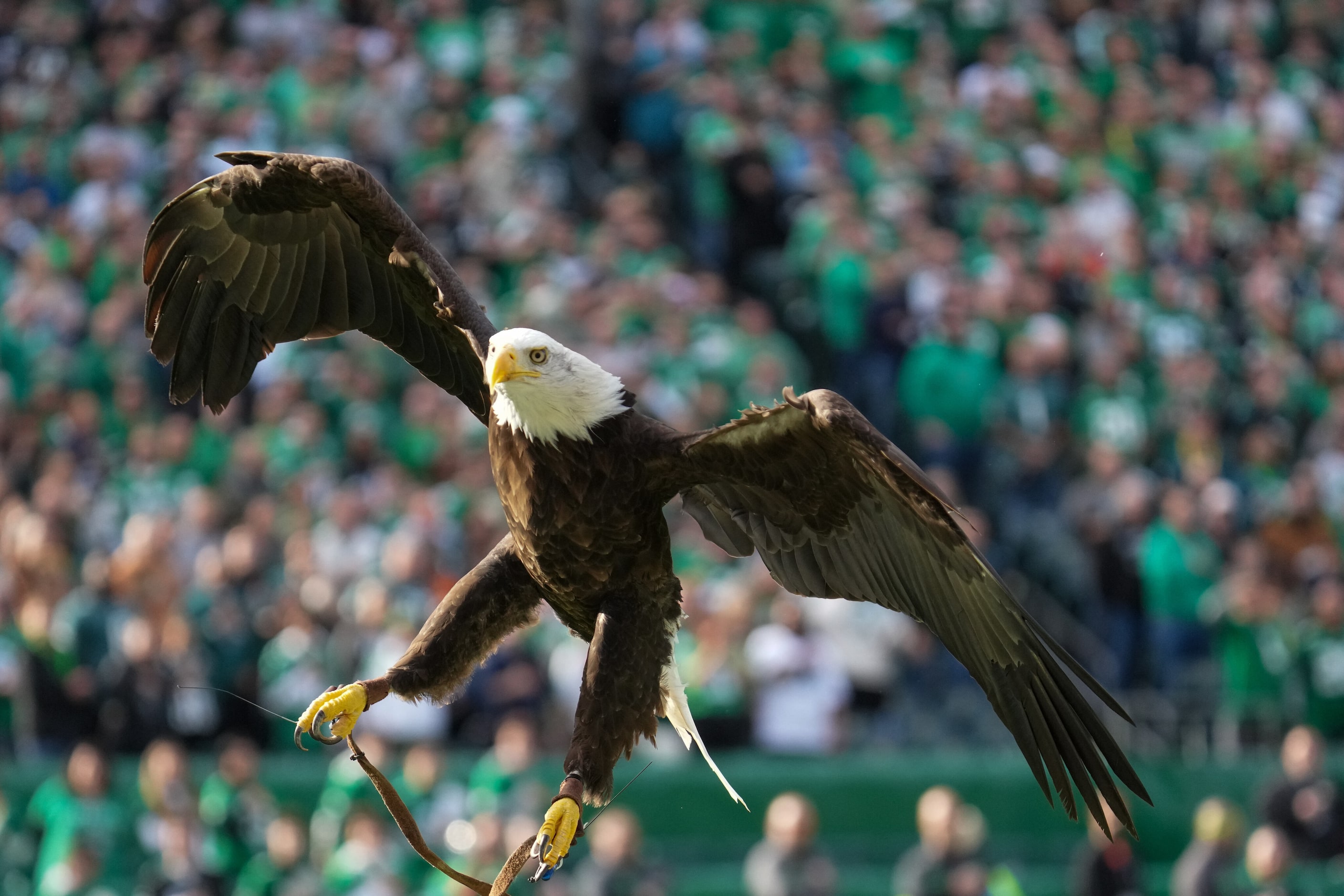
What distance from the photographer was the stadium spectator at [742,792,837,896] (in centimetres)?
984

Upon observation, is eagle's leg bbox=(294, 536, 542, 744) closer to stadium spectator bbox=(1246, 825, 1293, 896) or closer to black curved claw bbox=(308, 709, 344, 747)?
black curved claw bbox=(308, 709, 344, 747)

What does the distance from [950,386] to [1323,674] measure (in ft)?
8.91

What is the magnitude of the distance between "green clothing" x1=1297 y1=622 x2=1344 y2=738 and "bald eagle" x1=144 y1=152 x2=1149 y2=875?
648cm

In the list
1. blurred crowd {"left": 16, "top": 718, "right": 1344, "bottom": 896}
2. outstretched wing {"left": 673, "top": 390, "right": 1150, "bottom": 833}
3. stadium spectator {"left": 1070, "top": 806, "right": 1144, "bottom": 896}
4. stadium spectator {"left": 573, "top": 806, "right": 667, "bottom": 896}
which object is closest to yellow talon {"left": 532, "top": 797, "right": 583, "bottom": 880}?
outstretched wing {"left": 673, "top": 390, "right": 1150, "bottom": 833}

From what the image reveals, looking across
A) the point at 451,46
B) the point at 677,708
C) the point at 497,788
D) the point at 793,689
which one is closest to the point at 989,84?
the point at 451,46

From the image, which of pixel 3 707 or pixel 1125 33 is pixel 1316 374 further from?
pixel 3 707

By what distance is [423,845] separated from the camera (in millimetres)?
5156

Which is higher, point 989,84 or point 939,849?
point 989,84

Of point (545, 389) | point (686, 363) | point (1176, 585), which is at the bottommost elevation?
point (1176, 585)

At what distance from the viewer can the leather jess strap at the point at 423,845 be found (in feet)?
16.7

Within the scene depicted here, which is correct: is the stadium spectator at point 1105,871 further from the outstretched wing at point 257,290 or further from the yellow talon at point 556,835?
the yellow talon at point 556,835

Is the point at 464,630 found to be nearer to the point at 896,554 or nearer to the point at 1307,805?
the point at 896,554

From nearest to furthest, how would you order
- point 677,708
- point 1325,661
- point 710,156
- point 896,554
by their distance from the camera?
point 896,554, point 677,708, point 1325,661, point 710,156

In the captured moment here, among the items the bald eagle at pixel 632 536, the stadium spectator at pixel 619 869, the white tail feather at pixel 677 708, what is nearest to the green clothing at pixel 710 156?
the stadium spectator at pixel 619 869
